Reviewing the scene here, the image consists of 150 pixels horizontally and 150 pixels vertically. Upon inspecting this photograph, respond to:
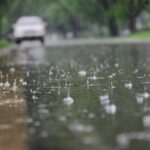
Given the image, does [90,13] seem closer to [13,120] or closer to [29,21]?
[29,21]

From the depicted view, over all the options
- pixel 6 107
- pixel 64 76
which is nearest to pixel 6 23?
pixel 64 76

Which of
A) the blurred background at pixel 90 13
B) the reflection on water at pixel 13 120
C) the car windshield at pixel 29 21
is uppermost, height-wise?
the blurred background at pixel 90 13

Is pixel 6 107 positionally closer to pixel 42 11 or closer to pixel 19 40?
pixel 19 40

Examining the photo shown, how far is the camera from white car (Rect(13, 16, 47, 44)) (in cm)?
4641

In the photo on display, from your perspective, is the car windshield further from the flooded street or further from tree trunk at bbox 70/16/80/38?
tree trunk at bbox 70/16/80/38

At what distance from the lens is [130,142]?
537cm

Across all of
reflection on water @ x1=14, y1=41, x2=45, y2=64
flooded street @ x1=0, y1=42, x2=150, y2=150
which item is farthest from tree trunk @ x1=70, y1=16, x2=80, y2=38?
flooded street @ x1=0, y1=42, x2=150, y2=150

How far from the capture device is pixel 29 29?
4653cm

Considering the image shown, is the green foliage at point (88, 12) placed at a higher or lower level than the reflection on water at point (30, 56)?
higher

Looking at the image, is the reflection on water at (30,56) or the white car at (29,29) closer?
the reflection on water at (30,56)

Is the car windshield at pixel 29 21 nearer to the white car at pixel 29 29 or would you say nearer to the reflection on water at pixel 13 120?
the white car at pixel 29 29

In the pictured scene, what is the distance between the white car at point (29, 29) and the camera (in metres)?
46.4

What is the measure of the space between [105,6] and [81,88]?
5435 cm

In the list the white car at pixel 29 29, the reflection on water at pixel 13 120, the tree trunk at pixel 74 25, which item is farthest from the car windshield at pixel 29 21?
the tree trunk at pixel 74 25
